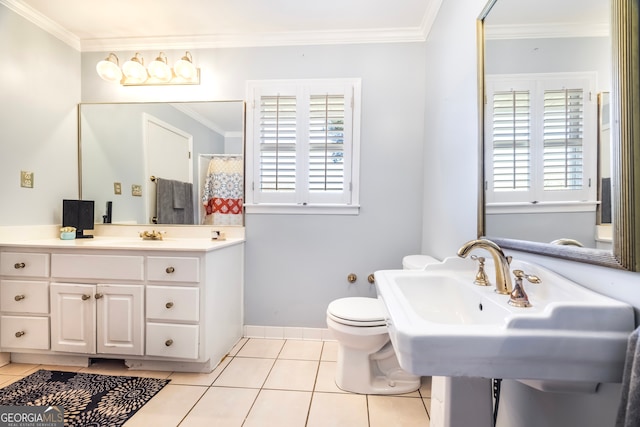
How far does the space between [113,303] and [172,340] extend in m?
0.43

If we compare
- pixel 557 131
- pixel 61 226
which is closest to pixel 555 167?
pixel 557 131

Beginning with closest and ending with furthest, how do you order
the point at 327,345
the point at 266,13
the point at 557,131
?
the point at 557,131, the point at 266,13, the point at 327,345

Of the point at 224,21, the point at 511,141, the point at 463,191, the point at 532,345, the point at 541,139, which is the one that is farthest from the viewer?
the point at 224,21

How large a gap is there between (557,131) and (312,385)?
1672 mm

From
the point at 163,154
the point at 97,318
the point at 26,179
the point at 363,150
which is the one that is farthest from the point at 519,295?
the point at 26,179

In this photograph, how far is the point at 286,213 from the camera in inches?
87.8

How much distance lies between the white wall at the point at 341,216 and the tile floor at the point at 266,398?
441mm

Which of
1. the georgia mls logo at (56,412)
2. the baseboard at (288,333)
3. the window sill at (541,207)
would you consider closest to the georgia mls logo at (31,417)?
the georgia mls logo at (56,412)

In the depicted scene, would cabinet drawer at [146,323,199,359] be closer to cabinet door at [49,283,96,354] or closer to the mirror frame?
cabinet door at [49,283,96,354]

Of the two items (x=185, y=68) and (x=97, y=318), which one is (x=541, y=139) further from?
(x=97, y=318)

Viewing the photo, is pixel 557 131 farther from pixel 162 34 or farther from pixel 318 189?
pixel 162 34

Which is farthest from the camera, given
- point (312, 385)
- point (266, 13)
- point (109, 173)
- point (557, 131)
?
point (109, 173)

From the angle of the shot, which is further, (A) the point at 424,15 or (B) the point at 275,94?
(B) the point at 275,94

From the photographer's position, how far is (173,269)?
1.71 m
